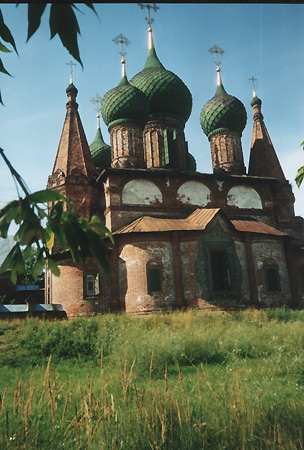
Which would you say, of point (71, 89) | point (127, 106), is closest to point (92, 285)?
point (127, 106)

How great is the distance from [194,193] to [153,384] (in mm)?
13711

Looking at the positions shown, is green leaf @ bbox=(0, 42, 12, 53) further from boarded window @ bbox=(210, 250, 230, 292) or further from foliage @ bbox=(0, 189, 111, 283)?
boarded window @ bbox=(210, 250, 230, 292)

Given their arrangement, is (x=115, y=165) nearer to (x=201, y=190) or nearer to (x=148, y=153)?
(x=148, y=153)

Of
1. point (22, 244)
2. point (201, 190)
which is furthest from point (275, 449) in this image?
point (201, 190)

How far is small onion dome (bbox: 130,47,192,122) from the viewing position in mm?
21938

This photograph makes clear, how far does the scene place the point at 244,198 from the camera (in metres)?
20.2

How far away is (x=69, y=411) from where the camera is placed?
5695mm

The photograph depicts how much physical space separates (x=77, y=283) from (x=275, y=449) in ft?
43.8

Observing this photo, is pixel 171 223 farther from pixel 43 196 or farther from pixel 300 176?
pixel 43 196

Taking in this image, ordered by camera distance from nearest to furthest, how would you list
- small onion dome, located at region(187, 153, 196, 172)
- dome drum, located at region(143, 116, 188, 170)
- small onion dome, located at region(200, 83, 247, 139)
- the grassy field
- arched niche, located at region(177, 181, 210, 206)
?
the grassy field < arched niche, located at region(177, 181, 210, 206) < dome drum, located at region(143, 116, 188, 170) < small onion dome, located at region(200, 83, 247, 139) < small onion dome, located at region(187, 153, 196, 172)

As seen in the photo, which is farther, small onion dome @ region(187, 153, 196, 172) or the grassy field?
small onion dome @ region(187, 153, 196, 172)

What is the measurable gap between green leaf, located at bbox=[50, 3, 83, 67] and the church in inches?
584

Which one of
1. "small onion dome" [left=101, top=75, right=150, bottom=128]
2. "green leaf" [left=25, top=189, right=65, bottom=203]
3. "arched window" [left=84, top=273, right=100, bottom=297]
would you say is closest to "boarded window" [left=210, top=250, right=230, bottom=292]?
Result: "arched window" [left=84, top=273, right=100, bottom=297]

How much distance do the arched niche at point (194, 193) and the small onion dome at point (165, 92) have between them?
15.9 ft
